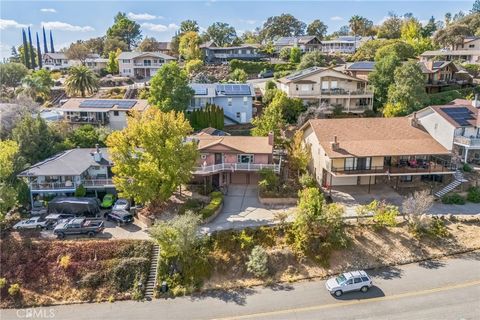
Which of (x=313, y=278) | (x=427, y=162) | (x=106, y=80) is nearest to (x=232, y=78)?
(x=106, y=80)

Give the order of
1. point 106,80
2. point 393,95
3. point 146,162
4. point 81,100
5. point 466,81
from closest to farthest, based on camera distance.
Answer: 1. point 146,162
2. point 393,95
3. point 81,100
4. point 466,81
5. point 106,80

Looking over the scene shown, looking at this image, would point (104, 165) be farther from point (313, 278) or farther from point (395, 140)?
point (395, 140)

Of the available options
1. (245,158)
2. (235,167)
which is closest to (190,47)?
(245,158)

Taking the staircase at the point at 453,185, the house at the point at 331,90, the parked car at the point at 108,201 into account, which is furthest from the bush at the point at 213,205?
the house at the point at 331,90

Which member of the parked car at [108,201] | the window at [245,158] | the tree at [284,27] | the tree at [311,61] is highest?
the tree at [284,27]

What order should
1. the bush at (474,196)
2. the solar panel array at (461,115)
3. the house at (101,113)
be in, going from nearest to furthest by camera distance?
the bush at (474,196), the solar panel array at (461,115), the house at (101,113)

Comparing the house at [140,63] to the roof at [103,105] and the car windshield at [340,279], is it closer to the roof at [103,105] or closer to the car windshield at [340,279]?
the roof at [103,105]

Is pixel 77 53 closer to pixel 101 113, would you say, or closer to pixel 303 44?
pixel 101 113
